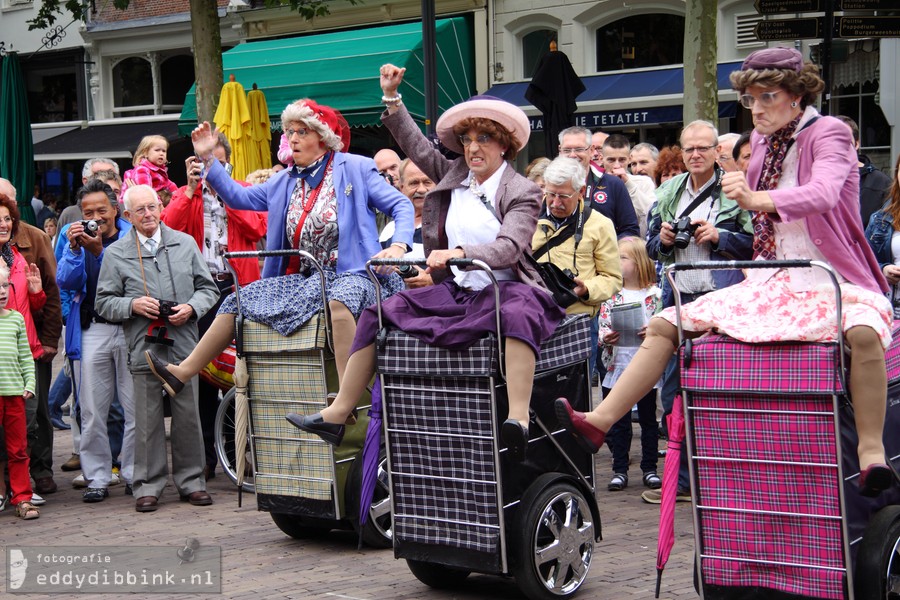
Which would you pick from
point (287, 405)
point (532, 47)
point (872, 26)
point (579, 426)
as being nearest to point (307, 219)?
point (287, 405)

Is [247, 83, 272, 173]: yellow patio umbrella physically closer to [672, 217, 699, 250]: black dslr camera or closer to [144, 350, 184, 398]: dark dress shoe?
[144, 350, 184, 398]: dark dress shoe

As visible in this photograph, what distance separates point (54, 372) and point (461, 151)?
9590 mm

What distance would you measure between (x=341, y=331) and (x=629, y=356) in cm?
222

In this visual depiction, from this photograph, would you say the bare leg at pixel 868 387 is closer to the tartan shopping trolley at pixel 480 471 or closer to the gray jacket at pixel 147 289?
the tartan shopping trolley at pixel 480 471

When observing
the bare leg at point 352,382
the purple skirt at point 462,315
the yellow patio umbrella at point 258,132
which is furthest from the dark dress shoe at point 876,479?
the yellow patio umbrella at point 258,132

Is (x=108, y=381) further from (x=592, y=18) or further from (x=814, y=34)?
(x=592, y=18)

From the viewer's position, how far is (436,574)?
5.81 metres

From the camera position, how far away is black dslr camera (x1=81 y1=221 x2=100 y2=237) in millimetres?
8242

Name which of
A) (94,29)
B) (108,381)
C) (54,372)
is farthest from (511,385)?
(94,29)

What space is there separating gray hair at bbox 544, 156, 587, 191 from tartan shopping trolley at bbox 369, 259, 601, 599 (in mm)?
1396

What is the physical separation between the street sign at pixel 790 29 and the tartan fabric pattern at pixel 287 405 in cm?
635

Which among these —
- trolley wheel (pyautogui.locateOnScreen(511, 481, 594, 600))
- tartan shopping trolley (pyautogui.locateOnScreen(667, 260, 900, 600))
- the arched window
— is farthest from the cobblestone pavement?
the arched window

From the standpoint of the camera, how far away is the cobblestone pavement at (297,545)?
5820 millimetres

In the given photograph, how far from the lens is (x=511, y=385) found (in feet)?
17.4
